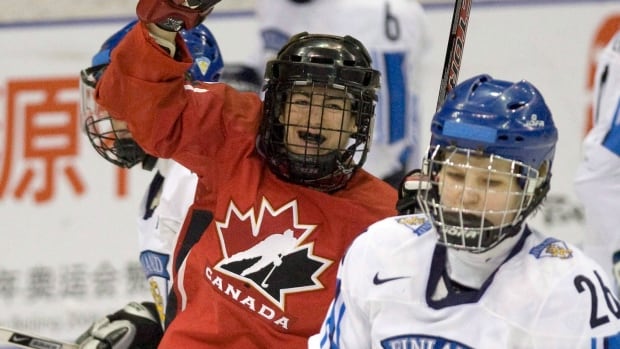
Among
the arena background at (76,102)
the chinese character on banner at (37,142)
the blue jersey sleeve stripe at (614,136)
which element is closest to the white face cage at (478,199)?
the blue jersey sleeve stripe at (614,136)

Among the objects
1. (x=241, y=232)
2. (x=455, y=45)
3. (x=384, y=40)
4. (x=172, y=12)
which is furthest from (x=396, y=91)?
(x=172, y=12)

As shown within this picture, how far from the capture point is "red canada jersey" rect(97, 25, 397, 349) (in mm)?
2527

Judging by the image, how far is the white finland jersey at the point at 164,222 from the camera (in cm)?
306

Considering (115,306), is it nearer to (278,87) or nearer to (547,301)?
(278,87)

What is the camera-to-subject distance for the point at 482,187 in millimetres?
2145

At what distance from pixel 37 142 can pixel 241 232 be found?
87.4 inches

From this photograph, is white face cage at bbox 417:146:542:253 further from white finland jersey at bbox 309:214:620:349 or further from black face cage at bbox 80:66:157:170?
black face cage at bbox 80:66:157:170

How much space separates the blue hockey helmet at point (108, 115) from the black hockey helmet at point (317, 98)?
1.71 feet

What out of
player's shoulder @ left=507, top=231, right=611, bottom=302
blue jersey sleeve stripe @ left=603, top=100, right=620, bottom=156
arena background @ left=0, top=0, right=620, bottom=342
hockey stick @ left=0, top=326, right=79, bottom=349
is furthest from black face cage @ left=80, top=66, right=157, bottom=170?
arena background @ left=0, top=0, right=620, bottom=342

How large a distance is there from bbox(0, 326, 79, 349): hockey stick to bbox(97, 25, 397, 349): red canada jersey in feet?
1.44

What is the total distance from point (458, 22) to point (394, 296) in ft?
2.29

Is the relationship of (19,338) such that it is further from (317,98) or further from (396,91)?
(396,91)

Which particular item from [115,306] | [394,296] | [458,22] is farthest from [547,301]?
[115,306]

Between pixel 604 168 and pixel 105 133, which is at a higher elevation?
pixel 105 133
